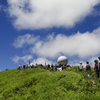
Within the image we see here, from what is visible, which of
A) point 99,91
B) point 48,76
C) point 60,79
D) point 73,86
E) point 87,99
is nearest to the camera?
point 87,99

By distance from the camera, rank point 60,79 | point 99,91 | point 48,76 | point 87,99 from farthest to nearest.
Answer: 1. point 48,76
2. point 60,79
3. point 99,91
4. point 87,99

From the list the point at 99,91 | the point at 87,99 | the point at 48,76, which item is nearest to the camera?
the point at 87,99

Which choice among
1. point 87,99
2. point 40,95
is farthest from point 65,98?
point 40,95

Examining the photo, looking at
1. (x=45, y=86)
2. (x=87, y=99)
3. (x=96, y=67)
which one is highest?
(x=96, y=67)

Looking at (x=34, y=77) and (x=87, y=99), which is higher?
(x=34, y=77)

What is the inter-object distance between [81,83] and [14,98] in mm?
5775

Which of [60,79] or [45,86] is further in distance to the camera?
[60,79]

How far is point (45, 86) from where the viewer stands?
53.2ft

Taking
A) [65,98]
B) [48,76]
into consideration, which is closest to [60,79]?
[48,76]

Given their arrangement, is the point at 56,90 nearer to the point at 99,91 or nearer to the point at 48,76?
the point at 99,91

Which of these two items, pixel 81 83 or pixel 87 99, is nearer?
pixel 87 99

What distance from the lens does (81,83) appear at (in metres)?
16.2

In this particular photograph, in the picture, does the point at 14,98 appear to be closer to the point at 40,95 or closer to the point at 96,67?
the point at 40,95

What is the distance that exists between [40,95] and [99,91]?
4.54 metres
